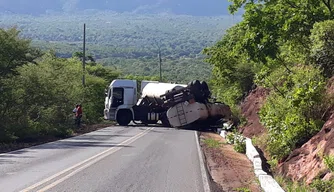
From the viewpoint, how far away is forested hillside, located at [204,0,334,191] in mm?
14273

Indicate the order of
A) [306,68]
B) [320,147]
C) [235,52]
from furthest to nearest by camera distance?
[235,52] → [306,68] → [320,147]

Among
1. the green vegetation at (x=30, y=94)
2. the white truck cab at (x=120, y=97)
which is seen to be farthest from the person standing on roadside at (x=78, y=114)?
the white truck cab at (x=120, y=97)

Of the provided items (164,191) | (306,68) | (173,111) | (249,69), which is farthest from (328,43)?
(249,69)

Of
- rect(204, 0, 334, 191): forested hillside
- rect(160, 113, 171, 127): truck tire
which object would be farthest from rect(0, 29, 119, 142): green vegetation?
rect(204, 0, 334, 191): forested hillside

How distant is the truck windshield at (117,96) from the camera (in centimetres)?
4322

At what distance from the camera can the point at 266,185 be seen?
12.5 m

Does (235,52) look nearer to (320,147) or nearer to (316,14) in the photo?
(316,14)

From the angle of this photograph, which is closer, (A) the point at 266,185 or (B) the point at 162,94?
(A) the point at 266,185

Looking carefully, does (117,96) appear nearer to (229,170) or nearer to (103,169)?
(229,170)

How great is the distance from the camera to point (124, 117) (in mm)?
43438

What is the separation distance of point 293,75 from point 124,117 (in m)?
24.5

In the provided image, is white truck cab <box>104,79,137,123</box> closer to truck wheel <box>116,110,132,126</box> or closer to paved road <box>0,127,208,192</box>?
truck wheel <box>116,110,132,126</box>

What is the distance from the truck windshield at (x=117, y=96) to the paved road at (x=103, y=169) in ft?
66.4

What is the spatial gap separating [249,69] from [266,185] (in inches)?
1209
